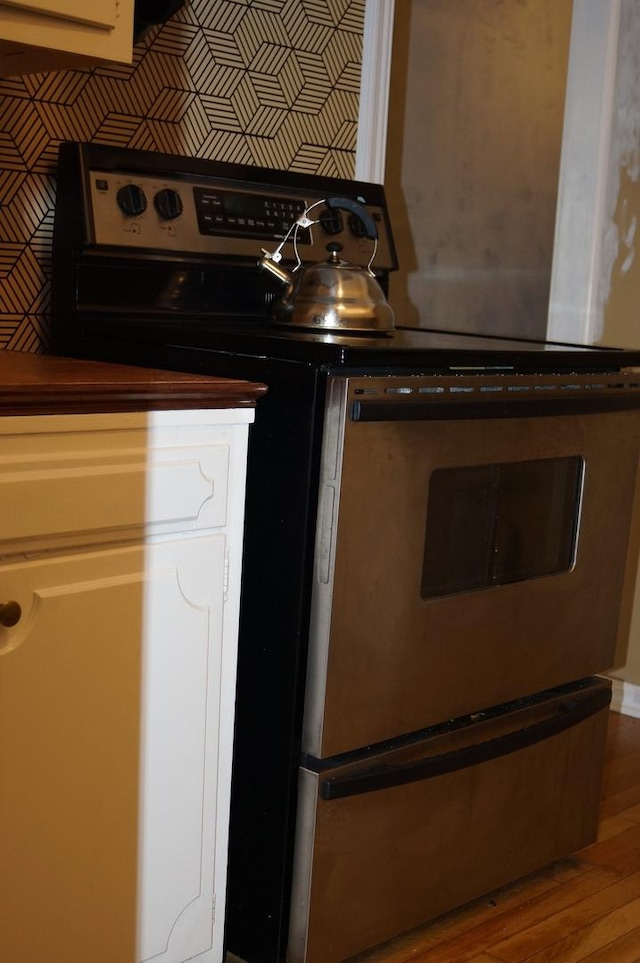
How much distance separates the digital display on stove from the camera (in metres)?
1.98

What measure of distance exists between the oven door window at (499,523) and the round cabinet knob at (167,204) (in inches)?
25.4

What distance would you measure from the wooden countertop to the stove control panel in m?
0.36

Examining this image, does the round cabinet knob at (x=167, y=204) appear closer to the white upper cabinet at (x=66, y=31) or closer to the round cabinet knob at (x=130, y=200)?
the round cabinet knob at (x=130, y=200)

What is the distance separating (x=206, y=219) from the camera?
1.98 m

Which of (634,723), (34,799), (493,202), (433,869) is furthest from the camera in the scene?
(493,202)

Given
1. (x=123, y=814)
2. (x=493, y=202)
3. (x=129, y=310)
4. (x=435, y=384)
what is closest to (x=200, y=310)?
(x=129, y=310)

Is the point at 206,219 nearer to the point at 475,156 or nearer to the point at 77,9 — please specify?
the point at 77,9

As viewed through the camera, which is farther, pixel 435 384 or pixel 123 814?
pixel 435 384

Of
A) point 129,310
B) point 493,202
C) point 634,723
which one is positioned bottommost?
point 634,723

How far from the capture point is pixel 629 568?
3.00 meters

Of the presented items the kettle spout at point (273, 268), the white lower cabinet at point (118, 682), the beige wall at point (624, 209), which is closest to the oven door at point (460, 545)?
the white lower cabinet at point (118, 682)

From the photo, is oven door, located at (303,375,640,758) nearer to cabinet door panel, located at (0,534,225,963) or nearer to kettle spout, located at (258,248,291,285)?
cabinet door panel, located at (0,534,225,963)

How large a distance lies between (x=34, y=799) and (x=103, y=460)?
41cm

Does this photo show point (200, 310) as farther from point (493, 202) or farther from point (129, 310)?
point (493, 202)
